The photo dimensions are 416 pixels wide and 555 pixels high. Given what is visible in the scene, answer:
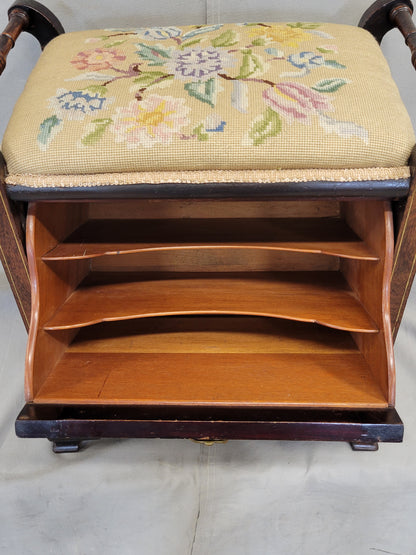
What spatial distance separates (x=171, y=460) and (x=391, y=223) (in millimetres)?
545

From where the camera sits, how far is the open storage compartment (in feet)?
2.87

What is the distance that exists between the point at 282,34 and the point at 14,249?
0.61 meters

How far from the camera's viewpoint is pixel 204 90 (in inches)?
33.3

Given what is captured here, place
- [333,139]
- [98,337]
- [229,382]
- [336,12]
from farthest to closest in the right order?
[336,12], [98,337], [229,382], [333,139]

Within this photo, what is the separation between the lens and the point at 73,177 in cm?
80

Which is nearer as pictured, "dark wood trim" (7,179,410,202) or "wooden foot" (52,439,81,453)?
"dark wood trim" (7,179,410,202)

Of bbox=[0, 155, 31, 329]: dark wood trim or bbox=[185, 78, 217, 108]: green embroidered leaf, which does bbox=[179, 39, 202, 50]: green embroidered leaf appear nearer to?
bbox=[185, 78, 217, 108]: green embroidered leaf

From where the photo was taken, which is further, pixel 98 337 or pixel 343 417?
pixel 98 337

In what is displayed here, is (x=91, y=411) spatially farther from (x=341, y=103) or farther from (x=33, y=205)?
(x=341, y=103)

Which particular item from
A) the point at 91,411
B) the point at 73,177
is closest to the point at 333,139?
the point at 73,177

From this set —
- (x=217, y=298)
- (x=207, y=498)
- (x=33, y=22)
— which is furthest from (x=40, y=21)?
(x=207, y=498)

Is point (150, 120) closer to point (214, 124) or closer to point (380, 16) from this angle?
point (214, 124)

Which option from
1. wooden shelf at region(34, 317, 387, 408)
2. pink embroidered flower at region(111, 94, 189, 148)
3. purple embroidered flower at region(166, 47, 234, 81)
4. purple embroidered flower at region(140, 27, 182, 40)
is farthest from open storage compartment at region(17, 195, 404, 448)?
purple embroidered flower at region(140, 27, 182, 40)

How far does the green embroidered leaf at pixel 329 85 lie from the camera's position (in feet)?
2.75
